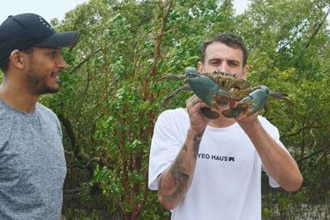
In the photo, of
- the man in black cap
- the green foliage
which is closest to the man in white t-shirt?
the man in black cap

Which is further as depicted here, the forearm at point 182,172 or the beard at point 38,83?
the beard at point 38,83

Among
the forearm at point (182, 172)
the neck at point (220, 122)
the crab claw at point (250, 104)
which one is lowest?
the forearm at point (182, 172)

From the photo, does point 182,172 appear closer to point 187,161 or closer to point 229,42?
point 187,161

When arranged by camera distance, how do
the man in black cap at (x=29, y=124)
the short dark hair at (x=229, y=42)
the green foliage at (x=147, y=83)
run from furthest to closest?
the green foliage at (x=147, y=83) < the short dark hair at (x=229, y=42) < the man in black cap at (x=29, y=124)

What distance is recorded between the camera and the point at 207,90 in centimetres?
226

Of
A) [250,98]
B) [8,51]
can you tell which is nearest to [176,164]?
[250,98]

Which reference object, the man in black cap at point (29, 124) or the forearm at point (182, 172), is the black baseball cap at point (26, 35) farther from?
the forearm at point (182, 172)

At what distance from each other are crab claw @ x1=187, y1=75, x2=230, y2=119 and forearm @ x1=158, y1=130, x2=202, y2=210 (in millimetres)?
184

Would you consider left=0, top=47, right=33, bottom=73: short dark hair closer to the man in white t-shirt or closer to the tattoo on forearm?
the man in white t-shirt

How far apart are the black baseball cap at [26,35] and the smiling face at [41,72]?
41mm

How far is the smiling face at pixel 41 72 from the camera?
267cm

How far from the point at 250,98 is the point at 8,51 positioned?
107 centimetres

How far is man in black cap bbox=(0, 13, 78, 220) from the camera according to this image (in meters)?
2.52

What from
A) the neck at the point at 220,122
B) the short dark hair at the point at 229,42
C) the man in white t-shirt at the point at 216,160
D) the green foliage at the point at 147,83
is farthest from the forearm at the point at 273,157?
the green foliage at the point at 147,83
